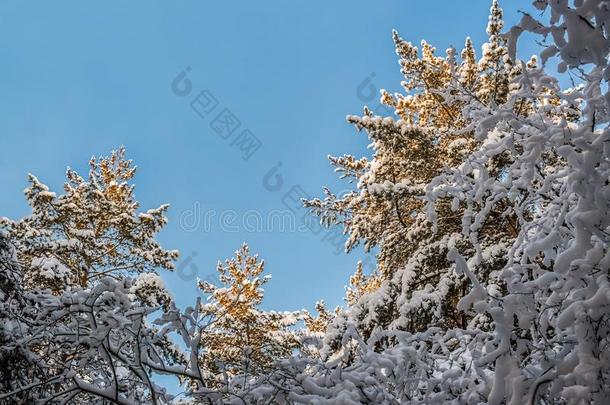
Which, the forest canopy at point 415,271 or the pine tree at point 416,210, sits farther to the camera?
the pine tree at point 416,210

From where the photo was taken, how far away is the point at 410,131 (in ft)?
29.0

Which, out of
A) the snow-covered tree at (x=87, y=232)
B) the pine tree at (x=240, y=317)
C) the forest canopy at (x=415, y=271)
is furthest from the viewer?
the pine tree at (x=240, y=317)

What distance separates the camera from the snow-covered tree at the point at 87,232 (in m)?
A: 12.3

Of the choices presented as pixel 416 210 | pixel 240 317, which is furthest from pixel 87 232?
pixel 416 210

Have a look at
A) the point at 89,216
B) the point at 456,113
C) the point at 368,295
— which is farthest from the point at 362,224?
the point at 89,216

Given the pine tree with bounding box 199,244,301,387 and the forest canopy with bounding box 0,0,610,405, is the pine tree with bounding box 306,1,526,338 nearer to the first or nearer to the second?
the forest canopy with bounding box 0,0,610,405

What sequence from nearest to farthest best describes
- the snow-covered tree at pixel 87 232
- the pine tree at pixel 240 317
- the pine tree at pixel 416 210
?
1. the pine tree at pixel 416 210
2. the snow-covered tree at pixel 87 232
3. the pine tree at pixel 240 317

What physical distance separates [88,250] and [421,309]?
30.0ft

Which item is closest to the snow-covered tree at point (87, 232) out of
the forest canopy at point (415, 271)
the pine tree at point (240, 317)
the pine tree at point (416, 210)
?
the forest canopy at point (415, 271)

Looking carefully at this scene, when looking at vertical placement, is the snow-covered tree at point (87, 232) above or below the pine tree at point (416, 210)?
above

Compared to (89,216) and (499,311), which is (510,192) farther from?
(89,216)

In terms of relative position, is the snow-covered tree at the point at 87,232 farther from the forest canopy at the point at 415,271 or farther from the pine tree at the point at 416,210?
the pine tree at the point at 416,210

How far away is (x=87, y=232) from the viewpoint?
42.1 ft

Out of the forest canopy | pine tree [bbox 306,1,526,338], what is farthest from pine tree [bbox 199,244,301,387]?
pine tree [bbox 306,1,526,338]
